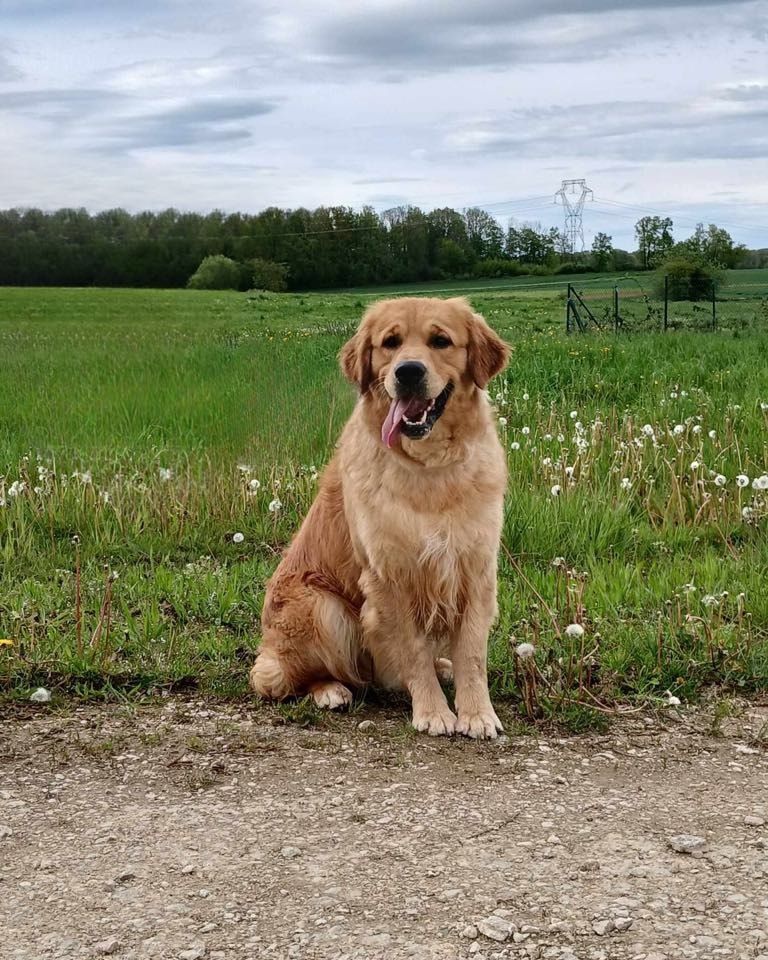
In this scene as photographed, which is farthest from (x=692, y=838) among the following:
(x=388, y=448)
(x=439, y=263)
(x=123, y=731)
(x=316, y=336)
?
(x=316, y=336)

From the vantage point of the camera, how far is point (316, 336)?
16.7 m

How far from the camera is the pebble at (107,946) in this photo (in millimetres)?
2647

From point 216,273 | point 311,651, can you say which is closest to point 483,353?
point 311,651

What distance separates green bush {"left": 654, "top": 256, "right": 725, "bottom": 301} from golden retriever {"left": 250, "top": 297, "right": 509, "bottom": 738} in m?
18.0

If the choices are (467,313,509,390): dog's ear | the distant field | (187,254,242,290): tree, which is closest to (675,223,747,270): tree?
the distant field

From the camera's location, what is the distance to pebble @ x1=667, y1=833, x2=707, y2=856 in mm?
3127

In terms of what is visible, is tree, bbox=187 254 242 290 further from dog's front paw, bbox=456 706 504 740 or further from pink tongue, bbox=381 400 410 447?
dog's front paw, bbox=456 706 504 740

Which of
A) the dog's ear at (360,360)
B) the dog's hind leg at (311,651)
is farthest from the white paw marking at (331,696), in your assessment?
the dog's ear at (360,360)

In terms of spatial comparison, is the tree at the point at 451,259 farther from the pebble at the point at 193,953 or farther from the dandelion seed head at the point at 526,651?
the pebble at the point at 193,953

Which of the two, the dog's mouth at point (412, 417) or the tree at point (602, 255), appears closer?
the dog's mouth at point (412, 417)

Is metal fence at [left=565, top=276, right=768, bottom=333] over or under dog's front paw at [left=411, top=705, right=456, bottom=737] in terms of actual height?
over

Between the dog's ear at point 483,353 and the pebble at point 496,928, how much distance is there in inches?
81.2

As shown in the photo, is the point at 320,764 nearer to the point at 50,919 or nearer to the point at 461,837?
the point at 461,837

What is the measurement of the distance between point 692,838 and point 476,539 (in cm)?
131
